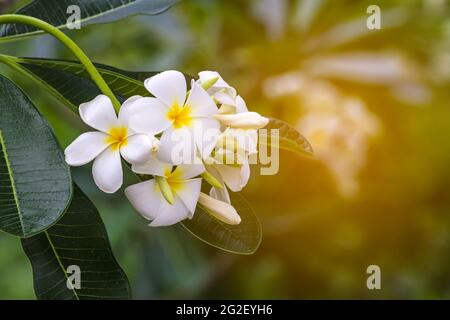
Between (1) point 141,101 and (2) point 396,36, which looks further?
(2) point 396,36

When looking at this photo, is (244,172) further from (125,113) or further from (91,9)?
(91,9)

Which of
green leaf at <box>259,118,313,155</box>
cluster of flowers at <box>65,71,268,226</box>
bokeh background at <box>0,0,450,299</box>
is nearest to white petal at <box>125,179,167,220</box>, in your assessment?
cluster of flowers at <box>65,71,268,226</box>

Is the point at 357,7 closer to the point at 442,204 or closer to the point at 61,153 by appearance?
the point at 442,204

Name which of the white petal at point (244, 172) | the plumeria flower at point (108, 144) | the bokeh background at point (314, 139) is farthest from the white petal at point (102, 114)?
the bokeh background at point (314, 139)

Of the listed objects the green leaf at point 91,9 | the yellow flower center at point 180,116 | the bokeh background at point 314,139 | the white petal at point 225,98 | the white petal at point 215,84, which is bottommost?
the yellow flower center at point 180,116

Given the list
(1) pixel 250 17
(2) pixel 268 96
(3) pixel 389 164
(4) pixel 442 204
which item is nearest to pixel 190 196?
(2) pixel 268 96

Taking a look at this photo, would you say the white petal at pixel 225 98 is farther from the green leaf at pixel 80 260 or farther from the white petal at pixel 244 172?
the green leaf at pixel 80 260

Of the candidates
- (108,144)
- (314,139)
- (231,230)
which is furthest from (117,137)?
(314,139)
